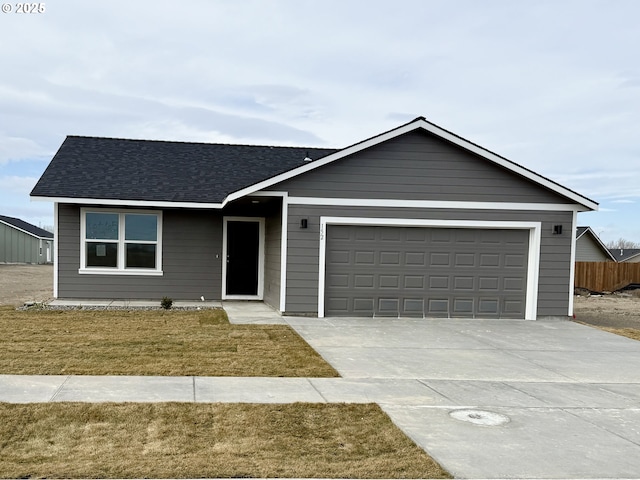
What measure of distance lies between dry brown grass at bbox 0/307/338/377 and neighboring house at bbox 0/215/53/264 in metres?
36.4

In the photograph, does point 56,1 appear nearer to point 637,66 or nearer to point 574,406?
point 574,406

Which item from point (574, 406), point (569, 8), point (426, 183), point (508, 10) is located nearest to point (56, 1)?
point (426, 183)

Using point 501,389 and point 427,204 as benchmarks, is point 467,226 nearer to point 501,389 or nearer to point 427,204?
point 427,204

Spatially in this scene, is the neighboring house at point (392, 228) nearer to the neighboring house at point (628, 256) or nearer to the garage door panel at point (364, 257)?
the garage door panel at point (364, 257)

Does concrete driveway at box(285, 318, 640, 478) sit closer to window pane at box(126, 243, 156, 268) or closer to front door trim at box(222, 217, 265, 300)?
front door trim at box(222, 217, 265, 300)

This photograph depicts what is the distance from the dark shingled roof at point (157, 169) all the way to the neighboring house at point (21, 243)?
31.3 meters

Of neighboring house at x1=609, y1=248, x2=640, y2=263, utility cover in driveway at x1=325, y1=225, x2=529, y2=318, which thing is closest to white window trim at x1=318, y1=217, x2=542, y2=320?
utility cover in driveway at x1=325, y1=225, x2=529, y2=318

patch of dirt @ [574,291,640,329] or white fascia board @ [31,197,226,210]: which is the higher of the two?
white fascia board @ [31,197,226,210]

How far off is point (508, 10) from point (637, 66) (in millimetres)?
4982

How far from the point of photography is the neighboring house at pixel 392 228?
1293cm

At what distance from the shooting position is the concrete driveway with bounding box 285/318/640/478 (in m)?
4.77

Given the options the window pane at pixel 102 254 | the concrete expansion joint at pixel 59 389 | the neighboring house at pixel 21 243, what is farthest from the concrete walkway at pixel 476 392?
the neighboring house at pixel 21 243

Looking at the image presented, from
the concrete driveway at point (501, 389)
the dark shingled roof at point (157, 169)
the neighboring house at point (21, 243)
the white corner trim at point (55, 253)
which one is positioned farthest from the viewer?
the neighboring house at point (21, 243)

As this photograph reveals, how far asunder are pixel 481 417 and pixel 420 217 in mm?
7762
